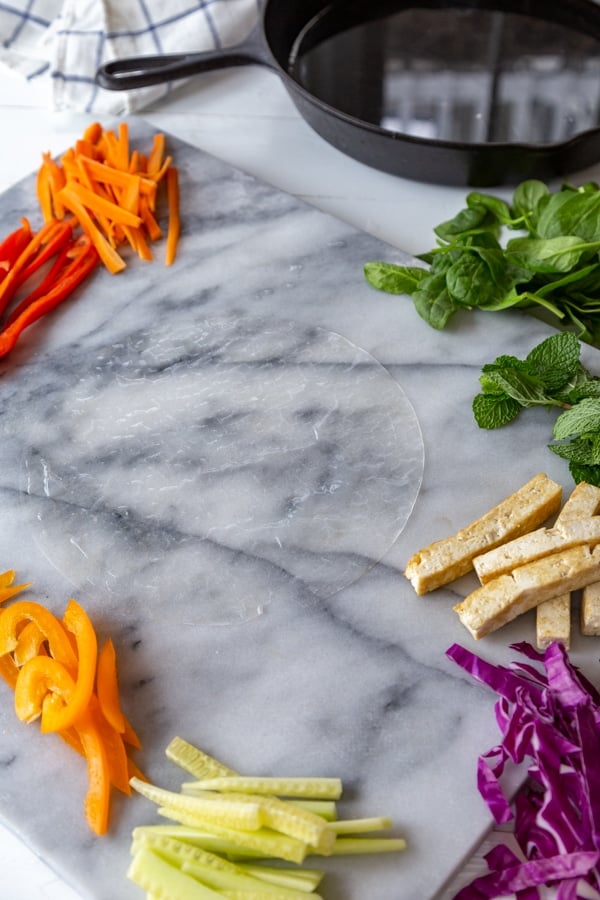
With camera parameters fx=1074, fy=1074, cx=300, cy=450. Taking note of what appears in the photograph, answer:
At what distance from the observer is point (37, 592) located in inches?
71.2

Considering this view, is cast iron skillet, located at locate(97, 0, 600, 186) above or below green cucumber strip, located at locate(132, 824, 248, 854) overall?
above

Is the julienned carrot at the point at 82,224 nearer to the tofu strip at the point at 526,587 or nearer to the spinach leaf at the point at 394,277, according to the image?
the spinach leaf at the point at 394,277

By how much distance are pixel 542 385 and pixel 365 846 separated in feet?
2.91

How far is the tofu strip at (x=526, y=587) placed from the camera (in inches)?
66.3

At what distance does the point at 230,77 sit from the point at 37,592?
5.16 feet

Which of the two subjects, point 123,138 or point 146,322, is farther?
point 123,138

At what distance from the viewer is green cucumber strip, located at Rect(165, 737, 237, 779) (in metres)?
1.56

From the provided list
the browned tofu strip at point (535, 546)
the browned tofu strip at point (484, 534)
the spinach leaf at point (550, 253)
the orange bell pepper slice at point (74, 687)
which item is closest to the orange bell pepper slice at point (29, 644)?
the orange bell pepper slice at point (74, 687)

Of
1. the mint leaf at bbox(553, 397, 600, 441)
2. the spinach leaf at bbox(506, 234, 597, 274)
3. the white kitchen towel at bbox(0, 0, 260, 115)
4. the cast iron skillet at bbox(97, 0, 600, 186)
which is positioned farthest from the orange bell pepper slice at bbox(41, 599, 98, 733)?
the white kitchen towel at bbox(0, 0, 260, 115)

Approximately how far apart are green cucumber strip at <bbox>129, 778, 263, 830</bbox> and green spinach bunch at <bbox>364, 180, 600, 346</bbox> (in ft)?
3.34

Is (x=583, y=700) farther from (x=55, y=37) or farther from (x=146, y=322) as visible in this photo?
(x=55, y=37)

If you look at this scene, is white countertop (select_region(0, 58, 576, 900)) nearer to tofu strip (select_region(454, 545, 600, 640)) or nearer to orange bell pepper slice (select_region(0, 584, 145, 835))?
tofu strip (select_region(454, 545, 600, 640))

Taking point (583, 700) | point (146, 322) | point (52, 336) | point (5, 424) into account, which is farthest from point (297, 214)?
point (583, 700)

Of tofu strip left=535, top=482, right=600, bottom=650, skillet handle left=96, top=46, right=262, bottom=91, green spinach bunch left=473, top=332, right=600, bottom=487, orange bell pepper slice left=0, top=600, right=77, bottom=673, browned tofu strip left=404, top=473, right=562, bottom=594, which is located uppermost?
skillet handle left=96, top=46, right=262, bottom=91
